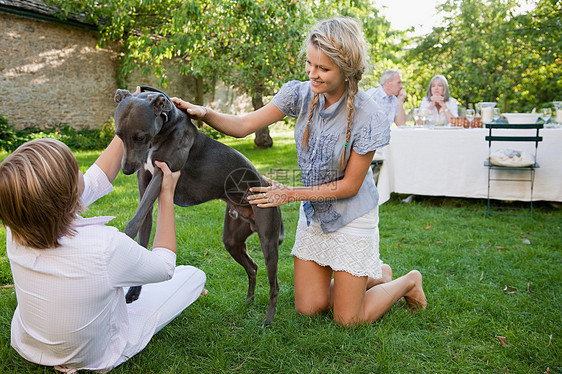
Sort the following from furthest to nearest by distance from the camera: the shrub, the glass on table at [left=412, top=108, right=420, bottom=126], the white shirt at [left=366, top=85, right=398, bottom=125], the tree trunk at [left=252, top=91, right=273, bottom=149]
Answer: the tree trunk at [left=252, top=91, right=273, bottom=149]
the shrub
the glass on table at [left=412, top=108, right=420, bottom=126]
the white shirt at [left=366, top=85, right=398, bottom=125]

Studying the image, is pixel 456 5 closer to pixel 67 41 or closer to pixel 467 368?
pixel 67 41

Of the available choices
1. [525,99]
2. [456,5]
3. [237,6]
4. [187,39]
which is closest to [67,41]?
[187,39]

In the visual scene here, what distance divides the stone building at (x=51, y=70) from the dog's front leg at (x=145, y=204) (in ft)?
37.7

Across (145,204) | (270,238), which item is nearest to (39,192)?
(145,204)

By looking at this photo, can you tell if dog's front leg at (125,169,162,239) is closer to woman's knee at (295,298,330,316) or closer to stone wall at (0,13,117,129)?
woman's knee at (295,298,330,316)

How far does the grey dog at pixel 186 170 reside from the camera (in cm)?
194

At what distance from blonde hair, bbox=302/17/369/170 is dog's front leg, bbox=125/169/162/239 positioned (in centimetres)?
112

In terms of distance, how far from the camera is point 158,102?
201 centimetres

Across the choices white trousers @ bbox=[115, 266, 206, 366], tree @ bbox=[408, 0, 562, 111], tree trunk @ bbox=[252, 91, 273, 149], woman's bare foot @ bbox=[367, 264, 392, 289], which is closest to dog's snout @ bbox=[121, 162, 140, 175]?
white trousers @ bbox=[115, 266, 206, 366]

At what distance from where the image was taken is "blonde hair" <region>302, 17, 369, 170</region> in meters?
2.35

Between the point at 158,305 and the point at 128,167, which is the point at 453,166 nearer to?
the point at 158,305

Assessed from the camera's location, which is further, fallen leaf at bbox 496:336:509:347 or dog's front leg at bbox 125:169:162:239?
fallen leaf at bbox 496:336:509:347

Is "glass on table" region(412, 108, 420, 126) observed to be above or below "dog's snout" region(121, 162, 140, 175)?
below

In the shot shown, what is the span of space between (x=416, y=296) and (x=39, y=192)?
246cm
